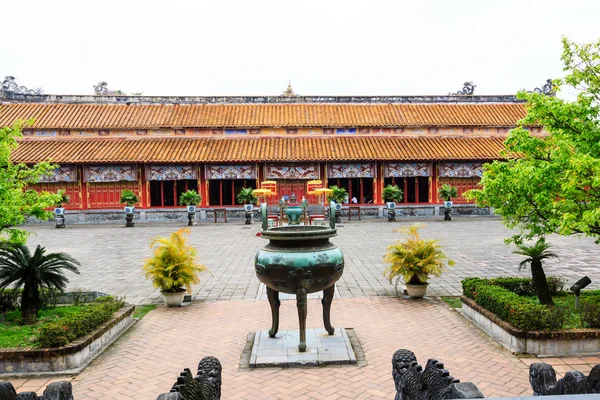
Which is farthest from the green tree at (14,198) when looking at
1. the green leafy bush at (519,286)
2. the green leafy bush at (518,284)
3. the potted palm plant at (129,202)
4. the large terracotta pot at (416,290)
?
the potted palm plant at (129,202)

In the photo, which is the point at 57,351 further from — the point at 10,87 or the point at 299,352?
the point at 10,87

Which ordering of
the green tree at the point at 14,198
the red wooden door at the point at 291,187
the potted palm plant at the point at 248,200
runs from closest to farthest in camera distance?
the green tree at the point at 14,198 → the potted palm plant at the point at 248,200 → the red wooden door at the point at 291,187

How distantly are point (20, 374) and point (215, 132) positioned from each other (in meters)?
23.1

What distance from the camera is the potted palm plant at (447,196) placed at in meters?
24.7

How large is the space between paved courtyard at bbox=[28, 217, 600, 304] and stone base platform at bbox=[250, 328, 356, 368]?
251 centimetres

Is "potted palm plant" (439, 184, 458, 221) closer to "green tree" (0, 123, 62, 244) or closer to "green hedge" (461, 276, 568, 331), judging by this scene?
"green hedge" (461, 276, 568, 331)

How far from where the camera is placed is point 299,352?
5.89 meters

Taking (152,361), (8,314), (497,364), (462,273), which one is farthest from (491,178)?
(8,314)

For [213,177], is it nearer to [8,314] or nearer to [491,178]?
[8,314]

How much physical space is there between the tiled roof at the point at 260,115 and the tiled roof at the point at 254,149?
0.91 m

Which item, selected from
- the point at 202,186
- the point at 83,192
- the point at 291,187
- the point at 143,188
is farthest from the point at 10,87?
the point at 291,187

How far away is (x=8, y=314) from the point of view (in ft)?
24.7

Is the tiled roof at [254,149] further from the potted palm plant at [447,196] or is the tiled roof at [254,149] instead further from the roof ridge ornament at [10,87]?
the roof ridge ornament at [10,87]

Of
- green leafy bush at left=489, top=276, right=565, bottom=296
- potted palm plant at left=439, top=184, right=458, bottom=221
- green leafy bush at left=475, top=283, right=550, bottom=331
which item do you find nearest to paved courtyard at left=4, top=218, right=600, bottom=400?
green leafy bush at left=475, top=283, right=550, bottom=331
